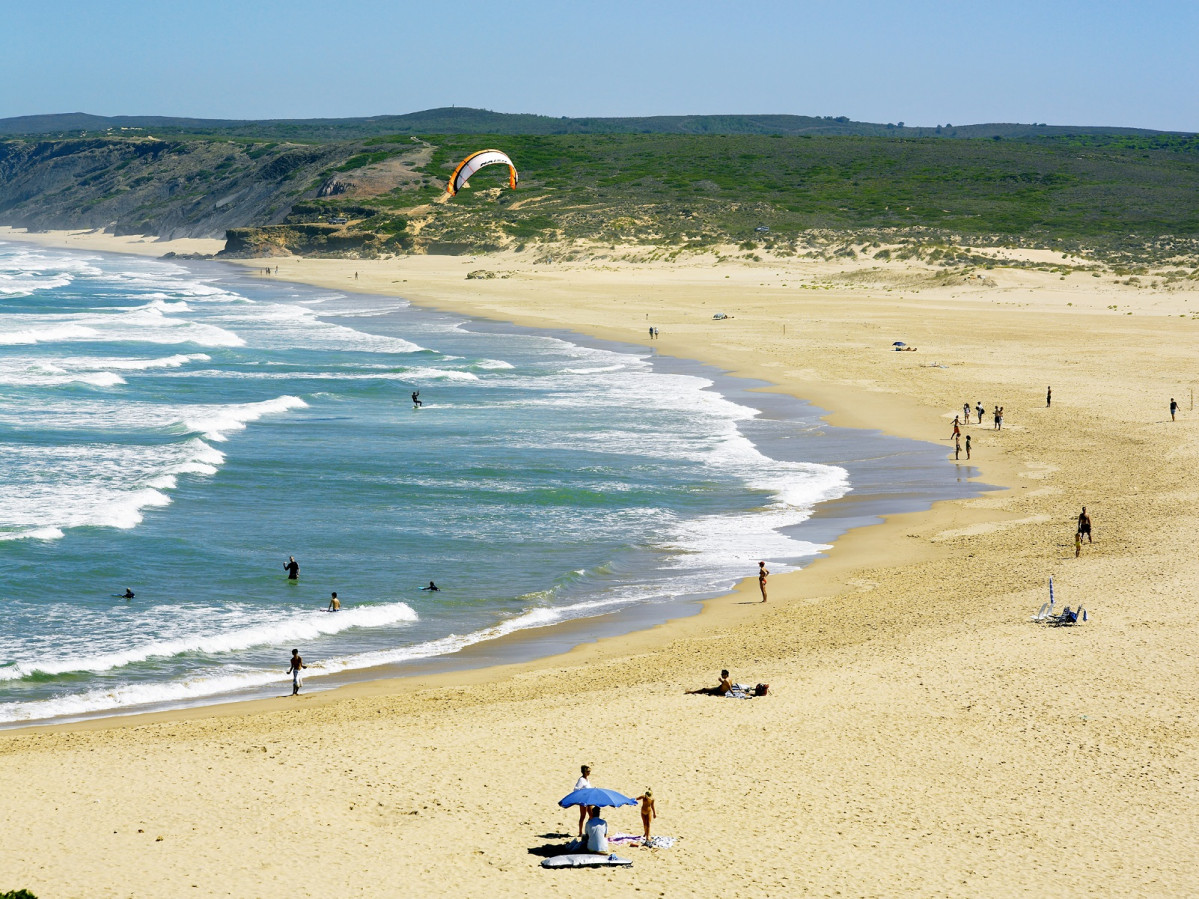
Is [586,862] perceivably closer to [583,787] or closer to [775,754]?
[583,787]

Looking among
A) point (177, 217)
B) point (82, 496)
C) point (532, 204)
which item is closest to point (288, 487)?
point (82, 496)

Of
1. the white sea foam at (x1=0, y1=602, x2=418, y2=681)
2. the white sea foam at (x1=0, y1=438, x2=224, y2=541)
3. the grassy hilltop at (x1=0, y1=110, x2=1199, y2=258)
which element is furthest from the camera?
the grassy hilltop at (x1=0, y1=110, x2=1199, y2=258)

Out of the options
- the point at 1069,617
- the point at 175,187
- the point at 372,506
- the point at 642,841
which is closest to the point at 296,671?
the point at 642,841

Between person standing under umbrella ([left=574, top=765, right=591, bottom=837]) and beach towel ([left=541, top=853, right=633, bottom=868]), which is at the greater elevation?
person standing under umbrella ([left=574, top=765, right=591, bottom=837])

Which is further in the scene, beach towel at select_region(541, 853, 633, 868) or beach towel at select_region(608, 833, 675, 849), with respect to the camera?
beach towel at select_region(608, 833, 675, 849)

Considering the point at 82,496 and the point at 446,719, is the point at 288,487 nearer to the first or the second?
the point at 82,496

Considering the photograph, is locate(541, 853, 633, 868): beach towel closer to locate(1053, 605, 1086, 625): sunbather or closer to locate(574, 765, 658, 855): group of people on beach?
locate(574, 765, 658, 855): group of people on beach

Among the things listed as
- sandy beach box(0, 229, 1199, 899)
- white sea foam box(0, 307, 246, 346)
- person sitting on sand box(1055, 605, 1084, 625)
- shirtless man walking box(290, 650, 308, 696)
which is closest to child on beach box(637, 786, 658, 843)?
sandy beach box(0, 229, 1199, 899)
